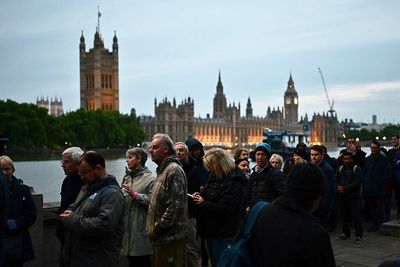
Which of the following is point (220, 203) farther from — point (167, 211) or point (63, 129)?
point (63, 129)

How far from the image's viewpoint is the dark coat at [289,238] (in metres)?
2.48

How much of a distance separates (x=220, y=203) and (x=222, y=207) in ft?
0.14

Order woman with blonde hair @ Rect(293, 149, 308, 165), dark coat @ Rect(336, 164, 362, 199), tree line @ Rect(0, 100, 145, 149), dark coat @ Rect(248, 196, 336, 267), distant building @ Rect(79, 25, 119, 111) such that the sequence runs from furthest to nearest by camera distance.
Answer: distant building @ Rect(79, 25, 119, 111) < tree line @ Rect(0, 100, 145, 149) < dark coat @ Rect(336, 164, 362, 199) < woman with blonde hair @ Rect(293, 149, 308, 165) < dark coat @ Rect(248, 196, 336, 267)

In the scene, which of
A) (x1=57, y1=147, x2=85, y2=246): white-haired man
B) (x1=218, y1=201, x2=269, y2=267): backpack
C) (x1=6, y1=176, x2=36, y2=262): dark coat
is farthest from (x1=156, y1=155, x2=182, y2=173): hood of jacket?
(x1=218, y1=201, x2=269, y2=267): backpack

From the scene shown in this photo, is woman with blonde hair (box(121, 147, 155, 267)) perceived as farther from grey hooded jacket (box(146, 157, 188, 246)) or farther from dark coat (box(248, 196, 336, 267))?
dark coat (box(248, 196, 336, 267))

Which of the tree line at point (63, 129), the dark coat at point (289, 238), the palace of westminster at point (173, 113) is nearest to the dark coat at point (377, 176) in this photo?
the dark coat at point (289, 238)

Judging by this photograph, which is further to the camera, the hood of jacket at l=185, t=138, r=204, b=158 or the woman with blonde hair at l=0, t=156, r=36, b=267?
the hood of jacket at l=185, t=138, r=204, b=158

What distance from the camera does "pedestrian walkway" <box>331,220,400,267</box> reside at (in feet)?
21.0

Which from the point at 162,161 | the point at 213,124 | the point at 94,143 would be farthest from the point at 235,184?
the point at 213,124

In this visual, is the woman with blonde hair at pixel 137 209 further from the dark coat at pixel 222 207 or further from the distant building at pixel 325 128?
the distant building at pixel 325 128

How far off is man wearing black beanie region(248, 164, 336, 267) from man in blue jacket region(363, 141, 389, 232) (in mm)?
6261

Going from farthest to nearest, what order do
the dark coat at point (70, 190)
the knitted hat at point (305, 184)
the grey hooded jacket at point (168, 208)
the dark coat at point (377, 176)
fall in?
the dark coat at point (377, 176), the dark coat at point (70, 190), the grey hooded jacket at point (168, 208), the knitted hat at point (305, 184)

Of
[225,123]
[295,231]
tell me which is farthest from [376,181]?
[225,123]

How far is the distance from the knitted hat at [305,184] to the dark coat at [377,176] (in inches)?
250
